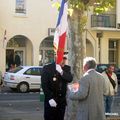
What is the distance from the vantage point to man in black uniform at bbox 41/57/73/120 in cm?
973

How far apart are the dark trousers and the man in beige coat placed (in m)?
1.35

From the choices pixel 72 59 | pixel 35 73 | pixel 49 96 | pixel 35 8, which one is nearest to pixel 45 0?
pixel 35 8

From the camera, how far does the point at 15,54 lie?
37.2m

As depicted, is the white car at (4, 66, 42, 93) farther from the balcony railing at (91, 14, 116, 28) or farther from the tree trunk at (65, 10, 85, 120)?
the tree trunk at (65, 10, 85, 120)

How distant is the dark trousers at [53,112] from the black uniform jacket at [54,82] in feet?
0.39

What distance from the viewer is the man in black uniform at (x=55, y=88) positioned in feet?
31.9

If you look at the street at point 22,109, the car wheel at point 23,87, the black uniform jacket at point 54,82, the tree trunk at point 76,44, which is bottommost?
the street at point 22,109

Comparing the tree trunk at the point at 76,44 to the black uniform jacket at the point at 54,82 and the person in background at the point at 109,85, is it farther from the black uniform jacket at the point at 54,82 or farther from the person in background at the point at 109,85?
the person in background at the point at 109,85

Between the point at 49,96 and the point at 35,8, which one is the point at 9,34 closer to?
the point at 35,8

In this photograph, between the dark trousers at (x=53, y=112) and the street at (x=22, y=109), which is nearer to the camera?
the dark trousers at (x=53, y=112)

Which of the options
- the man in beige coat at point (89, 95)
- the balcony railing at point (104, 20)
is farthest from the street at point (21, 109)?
the balcony railing at point (104, 20)

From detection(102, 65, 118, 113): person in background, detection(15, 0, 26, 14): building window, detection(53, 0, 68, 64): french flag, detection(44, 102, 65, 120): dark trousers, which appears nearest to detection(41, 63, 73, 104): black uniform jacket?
detection(44, 102, 65, 120): dark trousers

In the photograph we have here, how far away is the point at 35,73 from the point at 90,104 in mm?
20739

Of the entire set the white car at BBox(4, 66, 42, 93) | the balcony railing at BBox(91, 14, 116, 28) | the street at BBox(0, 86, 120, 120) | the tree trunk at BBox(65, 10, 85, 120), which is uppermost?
the balcony railing at BBox(91, 14, 116, 28)
